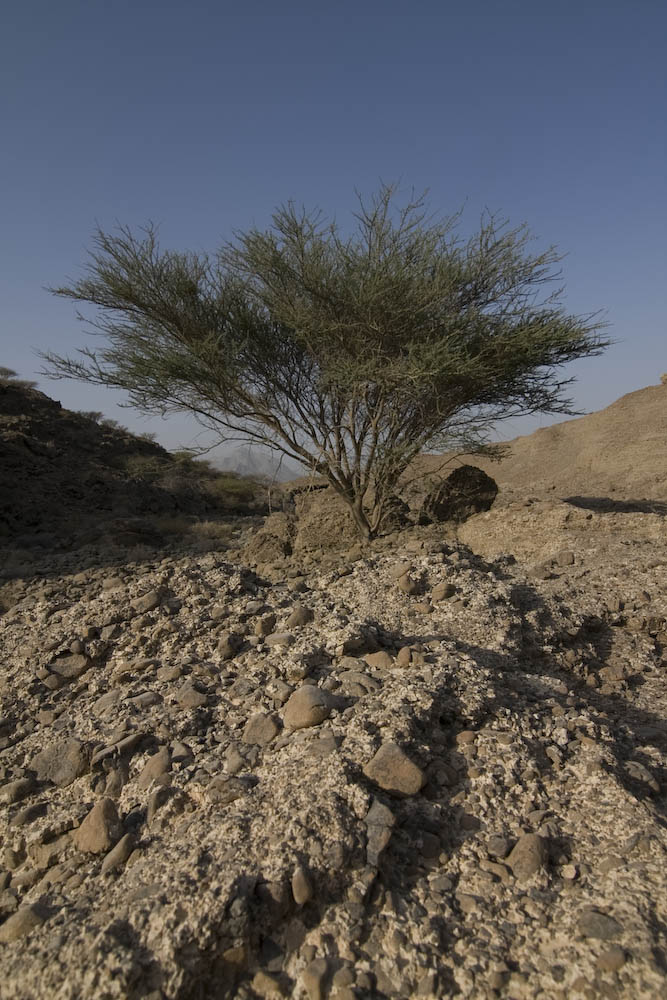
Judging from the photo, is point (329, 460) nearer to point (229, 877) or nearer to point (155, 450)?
point (229, 877)

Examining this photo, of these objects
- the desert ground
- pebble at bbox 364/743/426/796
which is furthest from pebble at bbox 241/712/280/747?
pebble at bbox 364/743/426/796

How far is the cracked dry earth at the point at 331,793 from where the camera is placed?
2.04 meters

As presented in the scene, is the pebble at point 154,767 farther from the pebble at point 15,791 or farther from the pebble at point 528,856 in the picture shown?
the pebble at point 528,856

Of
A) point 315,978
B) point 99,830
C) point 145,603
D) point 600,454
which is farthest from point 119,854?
point 600,454

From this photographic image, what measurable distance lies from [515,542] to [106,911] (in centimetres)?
578

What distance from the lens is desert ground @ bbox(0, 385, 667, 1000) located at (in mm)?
2043

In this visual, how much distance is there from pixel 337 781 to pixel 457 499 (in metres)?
5.97

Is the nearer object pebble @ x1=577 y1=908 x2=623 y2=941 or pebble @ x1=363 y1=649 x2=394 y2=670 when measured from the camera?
pebble @ x1=577 y1=908 x2=623 y2=941

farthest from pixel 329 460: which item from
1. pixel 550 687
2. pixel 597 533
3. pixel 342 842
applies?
pixel 342 842

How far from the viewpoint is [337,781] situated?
2.67 meters

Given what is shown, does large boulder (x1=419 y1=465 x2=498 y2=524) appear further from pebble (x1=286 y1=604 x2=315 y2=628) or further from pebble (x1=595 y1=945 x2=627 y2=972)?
pebble (x1=595 y1=945 x2=627 y2=972)

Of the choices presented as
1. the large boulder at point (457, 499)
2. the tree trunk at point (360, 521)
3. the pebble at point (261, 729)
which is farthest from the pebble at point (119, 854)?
the large boulder at point (457, 499)

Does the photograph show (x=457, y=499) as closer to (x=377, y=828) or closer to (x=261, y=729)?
(x=261, y=729)

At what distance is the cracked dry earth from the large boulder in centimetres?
312
